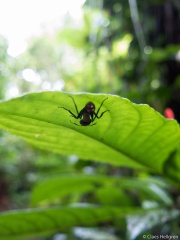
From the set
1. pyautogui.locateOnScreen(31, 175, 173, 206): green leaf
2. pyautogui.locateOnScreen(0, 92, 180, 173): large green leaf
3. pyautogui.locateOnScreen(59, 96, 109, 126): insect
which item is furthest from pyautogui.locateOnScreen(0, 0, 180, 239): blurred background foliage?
pyautogui.locateOnScreen(59, 96, 109, 126): insect

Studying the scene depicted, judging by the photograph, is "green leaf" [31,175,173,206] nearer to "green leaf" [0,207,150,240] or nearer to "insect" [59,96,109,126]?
"green leaf" [0,207,150,240]

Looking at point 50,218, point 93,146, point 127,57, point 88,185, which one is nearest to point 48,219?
point 50,218

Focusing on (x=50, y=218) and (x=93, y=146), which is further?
(x=50, y=218)

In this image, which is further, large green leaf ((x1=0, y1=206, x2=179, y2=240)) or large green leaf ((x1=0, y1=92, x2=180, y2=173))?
large green leaf ((x1=0, y1=206, x2=179, y2=240))

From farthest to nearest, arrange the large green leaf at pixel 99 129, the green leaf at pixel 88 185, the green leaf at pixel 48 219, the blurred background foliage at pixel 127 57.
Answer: the blurred background foliage at pixel 127 57 → the green leaf at pixel 88 185 → the green leaf at pixel 48 219 → the large green leaf at pixel 99 129

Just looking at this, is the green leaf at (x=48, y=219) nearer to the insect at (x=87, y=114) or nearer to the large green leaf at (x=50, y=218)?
the large green leaf at (x=50, y=218)

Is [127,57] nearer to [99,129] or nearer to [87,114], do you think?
[99,129]

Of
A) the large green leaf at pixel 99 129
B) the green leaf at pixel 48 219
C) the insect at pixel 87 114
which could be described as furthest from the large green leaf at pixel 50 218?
the insect at pixel 87 114
